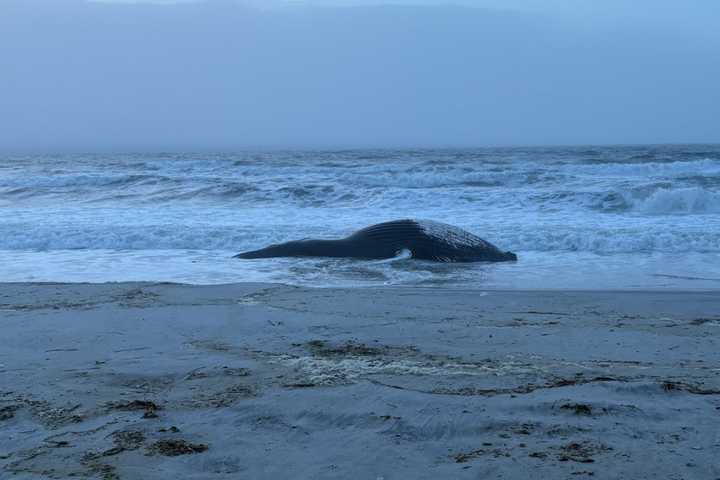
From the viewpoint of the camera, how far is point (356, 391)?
12.8 feet

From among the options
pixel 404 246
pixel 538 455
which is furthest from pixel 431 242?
pixel 538 455

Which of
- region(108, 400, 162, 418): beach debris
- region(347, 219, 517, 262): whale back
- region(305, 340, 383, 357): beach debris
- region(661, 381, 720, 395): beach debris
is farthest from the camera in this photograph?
region(347, 219, 517, 262): whale back

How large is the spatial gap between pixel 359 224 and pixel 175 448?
39.1ft

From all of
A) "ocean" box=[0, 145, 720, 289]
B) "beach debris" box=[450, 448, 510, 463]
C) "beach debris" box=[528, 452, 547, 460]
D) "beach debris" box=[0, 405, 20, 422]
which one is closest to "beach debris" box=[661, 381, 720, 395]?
"beach debris" box=[528, 452, 547, 460]

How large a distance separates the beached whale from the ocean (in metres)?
0.32

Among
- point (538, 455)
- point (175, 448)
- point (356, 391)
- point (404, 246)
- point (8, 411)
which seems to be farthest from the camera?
point (404, 246)

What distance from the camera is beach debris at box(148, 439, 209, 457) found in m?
3.09

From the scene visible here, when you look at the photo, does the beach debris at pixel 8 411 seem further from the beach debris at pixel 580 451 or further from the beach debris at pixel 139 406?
the beach debris at pixel 580 451

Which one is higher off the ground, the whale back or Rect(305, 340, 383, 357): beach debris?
the whale back

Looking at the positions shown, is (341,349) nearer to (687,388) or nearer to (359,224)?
(687,388)

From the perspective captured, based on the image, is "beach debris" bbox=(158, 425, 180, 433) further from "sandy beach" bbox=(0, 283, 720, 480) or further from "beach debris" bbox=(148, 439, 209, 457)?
"beach debris" bbox=(148, 439, 209, 457)

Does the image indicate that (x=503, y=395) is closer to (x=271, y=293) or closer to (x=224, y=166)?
(x=271, y=293)

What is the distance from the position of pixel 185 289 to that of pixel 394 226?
3815 mm

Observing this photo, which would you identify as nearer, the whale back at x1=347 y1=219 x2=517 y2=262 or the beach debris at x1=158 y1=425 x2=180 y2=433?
the beach debris at x1=158 y1=425 x2=180 y2=433
